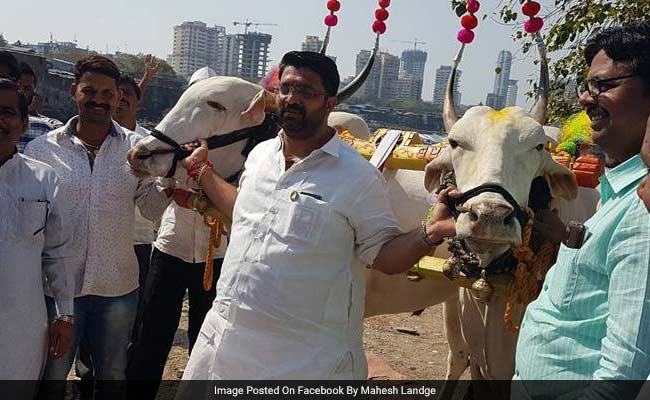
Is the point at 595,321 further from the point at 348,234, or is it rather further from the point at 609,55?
the point at 348,234

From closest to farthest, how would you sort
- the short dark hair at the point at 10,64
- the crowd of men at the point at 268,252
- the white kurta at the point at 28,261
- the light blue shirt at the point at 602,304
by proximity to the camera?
1. the light blue shirt at the point at 602,304
2. the crowd of men at the point at 268,252
3. the white kurta at the point at 28,261
4. the short dark hair at the point at 10,64

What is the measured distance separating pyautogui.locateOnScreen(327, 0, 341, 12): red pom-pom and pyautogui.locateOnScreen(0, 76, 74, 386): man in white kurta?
1856mm

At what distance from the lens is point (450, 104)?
315cm

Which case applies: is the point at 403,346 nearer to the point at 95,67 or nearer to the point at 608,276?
the point at 95,67

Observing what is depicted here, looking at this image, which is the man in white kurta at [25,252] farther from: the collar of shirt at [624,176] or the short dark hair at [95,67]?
the collar of shirt at [624,176]

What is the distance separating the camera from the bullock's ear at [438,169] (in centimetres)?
274

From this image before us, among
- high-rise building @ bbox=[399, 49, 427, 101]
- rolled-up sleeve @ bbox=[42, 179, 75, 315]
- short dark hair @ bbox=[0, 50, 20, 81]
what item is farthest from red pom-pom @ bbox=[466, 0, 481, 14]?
high-rise building @ bbox=[399, 49, 427, 101]

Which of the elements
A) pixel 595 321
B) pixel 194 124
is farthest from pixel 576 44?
pixel 595 321

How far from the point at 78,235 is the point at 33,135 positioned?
1083 millimetres

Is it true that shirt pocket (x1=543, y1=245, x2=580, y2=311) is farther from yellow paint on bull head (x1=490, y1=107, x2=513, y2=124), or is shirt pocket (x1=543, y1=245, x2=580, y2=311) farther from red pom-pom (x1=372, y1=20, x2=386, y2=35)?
red pom-pom (x1=372, y1=20, x2=386, y2=35)

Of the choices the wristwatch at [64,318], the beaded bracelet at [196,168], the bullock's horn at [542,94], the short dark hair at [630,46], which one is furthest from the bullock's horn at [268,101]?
the short dark hair at [630,46]

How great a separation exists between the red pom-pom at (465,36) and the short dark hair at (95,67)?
180 centimetres

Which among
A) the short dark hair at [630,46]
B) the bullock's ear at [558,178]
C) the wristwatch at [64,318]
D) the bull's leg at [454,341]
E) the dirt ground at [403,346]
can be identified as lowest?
the dirt ground at [403,346]

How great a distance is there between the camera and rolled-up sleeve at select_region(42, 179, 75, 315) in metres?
2.78
